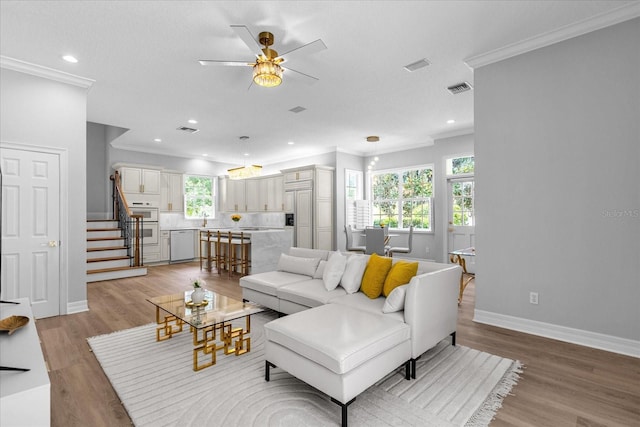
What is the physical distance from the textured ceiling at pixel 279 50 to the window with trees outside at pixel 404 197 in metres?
1.87

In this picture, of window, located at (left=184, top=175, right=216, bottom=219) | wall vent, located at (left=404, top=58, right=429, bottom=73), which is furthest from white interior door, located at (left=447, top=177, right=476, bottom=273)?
window, located at (left=184, top=175, right=216, bottom=219)

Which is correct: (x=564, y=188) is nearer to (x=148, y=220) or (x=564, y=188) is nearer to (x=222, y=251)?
(x=222, y=251)

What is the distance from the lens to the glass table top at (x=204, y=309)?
2.71 meters

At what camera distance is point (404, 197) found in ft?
26.3

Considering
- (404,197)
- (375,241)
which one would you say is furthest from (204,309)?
(404,197)

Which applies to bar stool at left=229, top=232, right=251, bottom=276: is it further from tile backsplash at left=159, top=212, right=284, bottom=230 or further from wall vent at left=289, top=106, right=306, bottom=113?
wall vent at left=289, top=106, right=306, bottom=113

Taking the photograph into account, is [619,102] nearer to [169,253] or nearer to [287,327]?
[287,327]

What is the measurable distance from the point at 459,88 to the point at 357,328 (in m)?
3.74

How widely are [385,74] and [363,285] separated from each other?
2.62 metres

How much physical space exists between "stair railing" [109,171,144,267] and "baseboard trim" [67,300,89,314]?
252 cm

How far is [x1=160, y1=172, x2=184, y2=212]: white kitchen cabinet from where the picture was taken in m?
8.44

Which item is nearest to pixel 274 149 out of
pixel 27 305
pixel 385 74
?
pixel 385 74

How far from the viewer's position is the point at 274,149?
831 centimetres

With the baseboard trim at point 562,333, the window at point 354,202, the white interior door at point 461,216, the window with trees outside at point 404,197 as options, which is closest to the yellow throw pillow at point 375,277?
the baseboard trim at point 562,333
